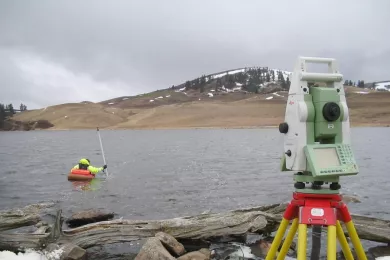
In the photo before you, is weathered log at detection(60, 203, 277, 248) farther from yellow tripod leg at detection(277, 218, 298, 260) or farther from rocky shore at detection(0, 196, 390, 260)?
yellow tripod leg at detection(277, 218, 298, 260)

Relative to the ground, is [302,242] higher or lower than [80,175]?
higher

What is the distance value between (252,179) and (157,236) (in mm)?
17605

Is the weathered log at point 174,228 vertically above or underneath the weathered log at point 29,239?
underneath

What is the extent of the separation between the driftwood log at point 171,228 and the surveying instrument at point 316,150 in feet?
18.3

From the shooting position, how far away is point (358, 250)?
5.13m

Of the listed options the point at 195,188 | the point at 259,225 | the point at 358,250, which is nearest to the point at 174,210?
the point at 195,188

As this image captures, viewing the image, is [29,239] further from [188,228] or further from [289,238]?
[289,238]

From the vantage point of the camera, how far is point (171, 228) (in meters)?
10.7

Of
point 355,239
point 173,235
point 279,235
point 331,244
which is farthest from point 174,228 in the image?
point 331,244

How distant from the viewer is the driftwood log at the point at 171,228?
10.1 metres

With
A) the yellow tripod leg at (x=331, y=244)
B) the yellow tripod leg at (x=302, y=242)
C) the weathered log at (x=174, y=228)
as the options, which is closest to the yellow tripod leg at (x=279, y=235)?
the yellow tripod leg at (x=302, y=242)

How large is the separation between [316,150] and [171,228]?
21.8ft

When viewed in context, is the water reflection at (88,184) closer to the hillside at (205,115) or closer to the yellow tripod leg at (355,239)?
the yellow tripod leg at (355,239)

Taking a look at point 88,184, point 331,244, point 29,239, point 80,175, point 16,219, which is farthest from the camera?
point 80,175
